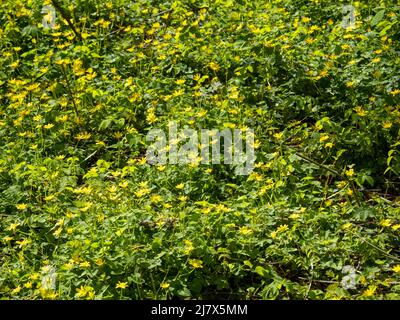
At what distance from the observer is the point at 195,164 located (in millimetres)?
3830

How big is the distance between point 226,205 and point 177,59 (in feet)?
5.19

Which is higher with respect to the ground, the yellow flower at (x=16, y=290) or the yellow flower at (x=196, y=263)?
the yellow flower at (x=196, y=263)

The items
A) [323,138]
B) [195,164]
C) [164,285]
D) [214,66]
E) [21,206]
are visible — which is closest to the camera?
[164,285]

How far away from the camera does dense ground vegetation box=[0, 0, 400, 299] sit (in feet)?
10.7

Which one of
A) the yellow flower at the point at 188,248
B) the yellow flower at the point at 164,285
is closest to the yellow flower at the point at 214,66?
the yellow flower at the point at 188,248

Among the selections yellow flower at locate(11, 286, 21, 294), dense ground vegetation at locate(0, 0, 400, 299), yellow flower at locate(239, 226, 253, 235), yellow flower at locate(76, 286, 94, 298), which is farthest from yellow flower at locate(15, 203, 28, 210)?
yellow flower at locate(239, 226, 253, 235)

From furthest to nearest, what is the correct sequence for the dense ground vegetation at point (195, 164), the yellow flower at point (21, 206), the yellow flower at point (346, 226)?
the yellow flower at point (21, 206), the yellow flower at point (346, 226), the dense ground vegetation at point (195, 164)

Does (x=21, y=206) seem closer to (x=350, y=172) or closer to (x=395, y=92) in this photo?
(x=350, y=172)

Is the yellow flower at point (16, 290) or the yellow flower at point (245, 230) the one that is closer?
the yellow flower at point (16, 290)

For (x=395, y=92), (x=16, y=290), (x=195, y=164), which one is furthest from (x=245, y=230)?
(x=395, y=92)

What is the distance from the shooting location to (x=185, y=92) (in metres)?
4.66

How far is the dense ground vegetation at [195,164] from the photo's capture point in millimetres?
3260

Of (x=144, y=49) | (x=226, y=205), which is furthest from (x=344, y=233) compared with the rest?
(x=144, y=49)

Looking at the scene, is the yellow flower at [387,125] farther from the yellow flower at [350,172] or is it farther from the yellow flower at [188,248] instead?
the yellow flower at [188,248]
